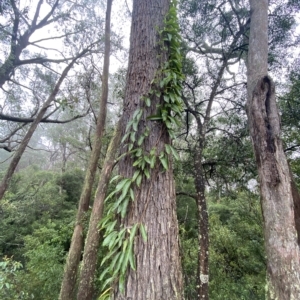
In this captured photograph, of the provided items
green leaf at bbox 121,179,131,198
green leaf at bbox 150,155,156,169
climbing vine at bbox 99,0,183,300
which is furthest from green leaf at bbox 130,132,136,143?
green leaf at bbox 121,179,131,198

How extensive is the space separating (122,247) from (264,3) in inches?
127

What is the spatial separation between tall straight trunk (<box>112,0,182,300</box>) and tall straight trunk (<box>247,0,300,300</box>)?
109 centimetres

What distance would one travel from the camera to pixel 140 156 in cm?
128

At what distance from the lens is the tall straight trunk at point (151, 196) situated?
108 cm

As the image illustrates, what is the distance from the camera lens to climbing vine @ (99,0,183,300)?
44.1 inches

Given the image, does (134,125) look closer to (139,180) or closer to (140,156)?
(140,156)

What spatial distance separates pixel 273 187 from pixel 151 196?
51.2 inches

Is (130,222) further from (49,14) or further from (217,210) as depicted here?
(217,210)

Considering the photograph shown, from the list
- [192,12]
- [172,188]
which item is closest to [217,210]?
[192,12]

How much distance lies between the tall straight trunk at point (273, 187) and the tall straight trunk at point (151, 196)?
109 cm

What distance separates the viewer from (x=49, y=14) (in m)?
5.27

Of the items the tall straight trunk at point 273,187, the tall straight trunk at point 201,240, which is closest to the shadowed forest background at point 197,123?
the tall straight trunk at point 201,240

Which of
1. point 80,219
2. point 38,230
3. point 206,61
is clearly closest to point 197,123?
point 206,61

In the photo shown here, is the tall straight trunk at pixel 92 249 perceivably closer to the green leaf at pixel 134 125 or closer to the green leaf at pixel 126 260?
the green leaf at pixel 134 125
